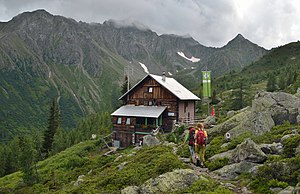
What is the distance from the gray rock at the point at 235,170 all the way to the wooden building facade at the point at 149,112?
28.0 metres

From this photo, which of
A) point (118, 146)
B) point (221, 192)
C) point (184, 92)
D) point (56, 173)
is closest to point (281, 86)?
point (184, 92)

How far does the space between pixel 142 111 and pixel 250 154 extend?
3088cm

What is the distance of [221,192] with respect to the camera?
1179 centimetres

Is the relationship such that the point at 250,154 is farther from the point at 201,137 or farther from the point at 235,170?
the point at 201,137

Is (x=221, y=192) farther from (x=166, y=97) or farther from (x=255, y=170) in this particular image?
(x=166, y=97)

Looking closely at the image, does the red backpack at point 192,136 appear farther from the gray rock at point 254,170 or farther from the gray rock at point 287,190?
the gray rock at point 287,190

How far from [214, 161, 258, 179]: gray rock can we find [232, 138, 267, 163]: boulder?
1.22 feet

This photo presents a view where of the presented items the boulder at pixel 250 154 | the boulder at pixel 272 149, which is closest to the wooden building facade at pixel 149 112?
the boulder at pixel 272 149

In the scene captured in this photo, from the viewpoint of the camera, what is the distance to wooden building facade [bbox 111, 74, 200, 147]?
45.4 metres

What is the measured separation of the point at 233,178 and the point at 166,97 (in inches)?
1259

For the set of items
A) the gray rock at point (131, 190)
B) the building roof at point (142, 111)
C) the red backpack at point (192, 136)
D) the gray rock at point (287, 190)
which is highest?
the building roof at point (142, 111)

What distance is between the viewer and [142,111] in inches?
1810

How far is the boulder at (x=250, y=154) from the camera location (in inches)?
611

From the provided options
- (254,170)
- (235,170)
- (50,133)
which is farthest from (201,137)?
(50,133)
